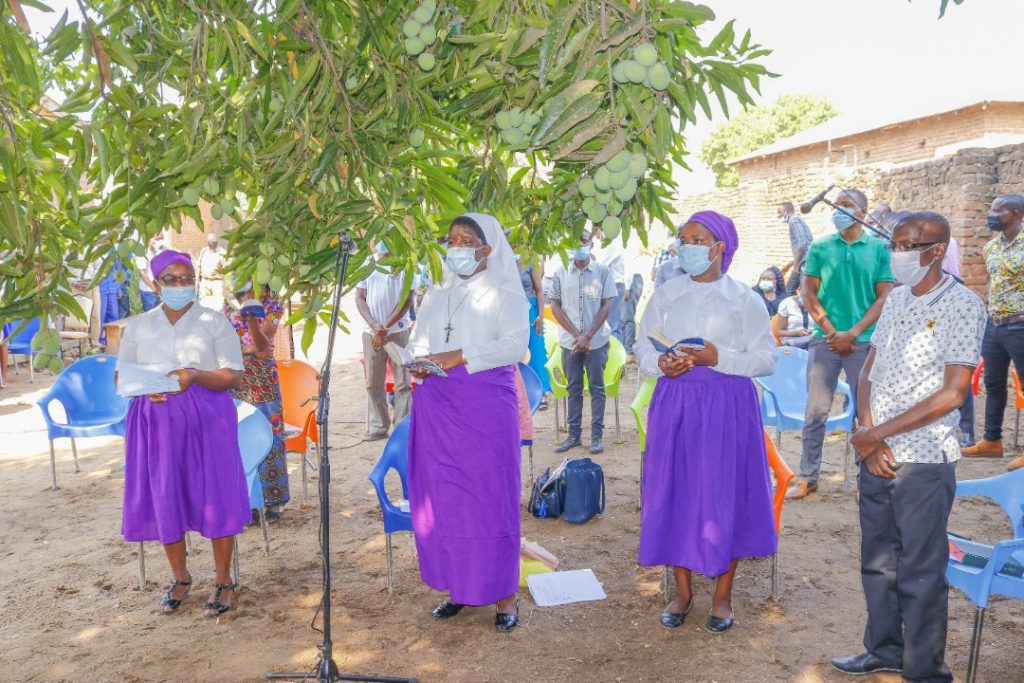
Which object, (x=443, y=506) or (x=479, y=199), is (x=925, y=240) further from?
(x=443, y=506)

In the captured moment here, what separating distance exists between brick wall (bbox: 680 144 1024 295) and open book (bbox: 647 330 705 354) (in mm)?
8100

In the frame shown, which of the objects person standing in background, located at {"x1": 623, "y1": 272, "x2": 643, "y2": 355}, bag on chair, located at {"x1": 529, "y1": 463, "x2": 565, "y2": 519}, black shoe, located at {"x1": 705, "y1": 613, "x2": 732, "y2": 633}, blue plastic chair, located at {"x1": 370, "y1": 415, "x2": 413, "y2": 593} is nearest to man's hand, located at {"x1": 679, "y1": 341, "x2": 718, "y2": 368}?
black shoe, located at {"x1": 705, "y1": 613, "x2": 732, "y2": 633}

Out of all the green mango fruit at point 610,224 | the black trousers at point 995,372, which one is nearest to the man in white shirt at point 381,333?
the black trousers at point 995,372

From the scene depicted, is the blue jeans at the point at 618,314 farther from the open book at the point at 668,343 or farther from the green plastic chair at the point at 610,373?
the open book at the point at 668,343

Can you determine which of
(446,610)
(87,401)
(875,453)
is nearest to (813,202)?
(875,453)

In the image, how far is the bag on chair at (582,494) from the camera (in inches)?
219

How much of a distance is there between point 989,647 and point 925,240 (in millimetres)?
1938

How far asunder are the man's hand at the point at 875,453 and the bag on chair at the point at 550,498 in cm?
269

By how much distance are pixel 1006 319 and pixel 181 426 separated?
6.19 metres

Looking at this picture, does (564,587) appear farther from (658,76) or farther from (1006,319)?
(1006,319)

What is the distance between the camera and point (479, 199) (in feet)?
9.80

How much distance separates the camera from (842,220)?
5.62 meters

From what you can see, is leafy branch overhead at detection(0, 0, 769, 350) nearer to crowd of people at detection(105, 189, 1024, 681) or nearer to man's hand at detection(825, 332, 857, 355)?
crowd of people at detection(105, 189, 1024, 681)

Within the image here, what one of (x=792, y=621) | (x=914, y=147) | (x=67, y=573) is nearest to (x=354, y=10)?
(x=792, y=621)
